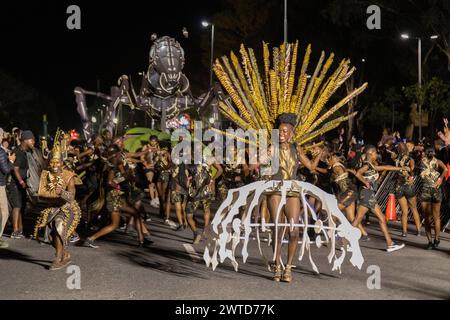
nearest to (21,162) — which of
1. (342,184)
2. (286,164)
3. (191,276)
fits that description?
(191,276)

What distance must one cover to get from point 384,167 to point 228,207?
368 cm

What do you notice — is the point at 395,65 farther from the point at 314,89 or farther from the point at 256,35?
the point at 314,89

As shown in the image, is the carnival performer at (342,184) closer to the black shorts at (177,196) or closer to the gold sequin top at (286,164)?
the black shorts at (177,196)

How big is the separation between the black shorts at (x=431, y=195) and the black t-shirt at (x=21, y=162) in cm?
676

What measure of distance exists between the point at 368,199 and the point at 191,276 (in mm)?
3752

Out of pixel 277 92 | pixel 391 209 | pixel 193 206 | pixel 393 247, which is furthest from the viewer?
→ pixel 391 209

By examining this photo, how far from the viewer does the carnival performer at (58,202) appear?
9.10 meters

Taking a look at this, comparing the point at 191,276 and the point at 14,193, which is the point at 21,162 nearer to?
the point at 14,193

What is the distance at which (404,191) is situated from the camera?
1348 cm

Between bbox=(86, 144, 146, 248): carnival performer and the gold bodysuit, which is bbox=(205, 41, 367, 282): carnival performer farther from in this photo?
bbox=(86, 144, 146, 248): carnival performer

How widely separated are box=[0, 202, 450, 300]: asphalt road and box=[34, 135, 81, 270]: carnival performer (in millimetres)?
401

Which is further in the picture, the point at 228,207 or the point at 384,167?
the point at 384,167

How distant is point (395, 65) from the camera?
37219 millimetres
